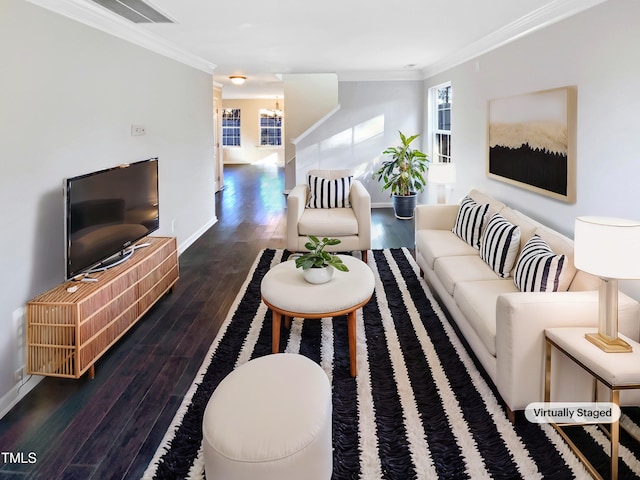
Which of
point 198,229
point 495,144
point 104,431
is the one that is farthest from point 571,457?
point 198,229

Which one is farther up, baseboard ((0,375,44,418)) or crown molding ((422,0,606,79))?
crown molding ((422,0,606,79))

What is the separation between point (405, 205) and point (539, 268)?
4.37 metres

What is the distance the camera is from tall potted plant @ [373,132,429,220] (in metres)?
6.78

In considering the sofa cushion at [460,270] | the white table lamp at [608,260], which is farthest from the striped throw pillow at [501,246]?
the white table lamp at [608,260]

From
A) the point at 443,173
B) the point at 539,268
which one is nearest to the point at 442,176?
the point at 443,173

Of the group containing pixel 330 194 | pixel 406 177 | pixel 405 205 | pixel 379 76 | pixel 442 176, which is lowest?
pixel 405 205

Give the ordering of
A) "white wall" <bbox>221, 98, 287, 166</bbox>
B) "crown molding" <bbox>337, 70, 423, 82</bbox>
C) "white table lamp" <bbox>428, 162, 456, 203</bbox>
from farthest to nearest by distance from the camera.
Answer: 1. "white wall" <bbox>221, 98, 287, 166</bbox>
2. "crown molding" <bbox>337, 70, 423, 82</bbox>
3. "white table lamp" <bbox>428, 162, 456, 203</bbox>

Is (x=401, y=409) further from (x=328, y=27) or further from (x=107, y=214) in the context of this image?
(x=328, y=27)

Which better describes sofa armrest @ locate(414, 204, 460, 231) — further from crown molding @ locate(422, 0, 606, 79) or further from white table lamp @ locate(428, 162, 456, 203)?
crown molding @ locate(422, 0, 606, 79)

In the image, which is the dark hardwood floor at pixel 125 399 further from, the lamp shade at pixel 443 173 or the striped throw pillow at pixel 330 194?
the lamp shade at pixel 443 173

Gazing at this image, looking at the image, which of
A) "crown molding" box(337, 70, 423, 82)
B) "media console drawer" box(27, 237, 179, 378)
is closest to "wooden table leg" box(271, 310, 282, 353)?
"media console drawer" box(27, 237, 179, 378)

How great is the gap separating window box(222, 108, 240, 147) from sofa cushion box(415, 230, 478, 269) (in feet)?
41.0

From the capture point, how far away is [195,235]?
223 inches

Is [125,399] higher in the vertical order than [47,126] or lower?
lower
